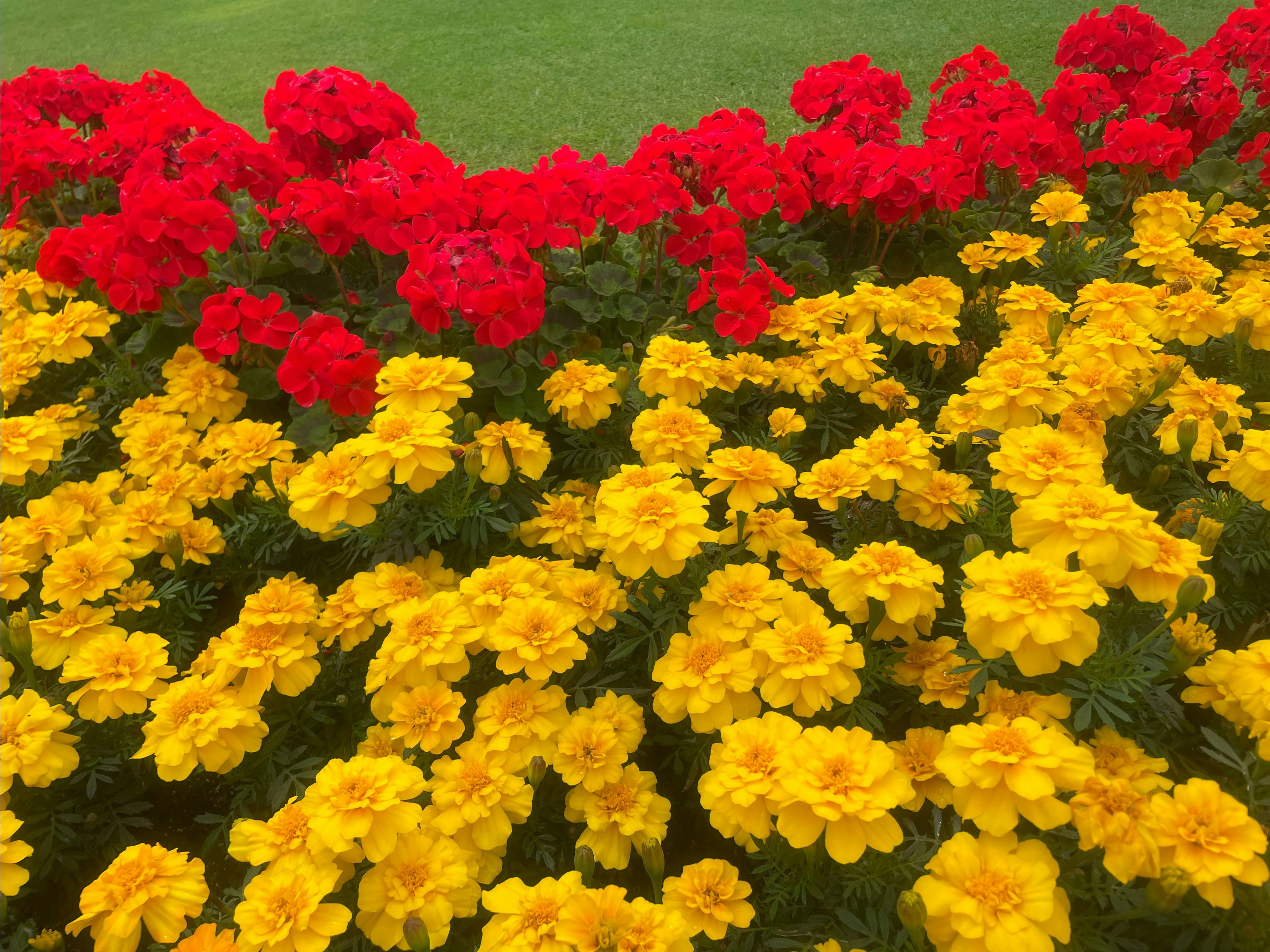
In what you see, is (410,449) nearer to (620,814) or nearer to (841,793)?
(620,814)

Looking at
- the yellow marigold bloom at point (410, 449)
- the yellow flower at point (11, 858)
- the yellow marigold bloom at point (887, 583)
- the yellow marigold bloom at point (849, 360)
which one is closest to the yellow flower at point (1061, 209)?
the yellow marigold bloom at point (849, 360)

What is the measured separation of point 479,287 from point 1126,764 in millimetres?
1629

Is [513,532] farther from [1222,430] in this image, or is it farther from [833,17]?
[833,17]

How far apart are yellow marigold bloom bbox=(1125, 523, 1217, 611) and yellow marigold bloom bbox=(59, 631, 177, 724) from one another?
65.4 inches

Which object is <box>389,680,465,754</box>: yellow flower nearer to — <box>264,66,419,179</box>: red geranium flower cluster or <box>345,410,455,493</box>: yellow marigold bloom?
<box>345,410,455,493</box>: yellow marigold bloom

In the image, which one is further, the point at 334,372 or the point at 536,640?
the point at 334,372

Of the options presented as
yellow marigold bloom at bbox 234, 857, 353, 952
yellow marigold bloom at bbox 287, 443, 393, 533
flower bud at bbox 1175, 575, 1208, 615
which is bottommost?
yellow marigold bloom at bbox 234, 857, 353, 952

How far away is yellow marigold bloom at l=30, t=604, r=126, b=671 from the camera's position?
5.34 feet

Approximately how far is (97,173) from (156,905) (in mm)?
2889

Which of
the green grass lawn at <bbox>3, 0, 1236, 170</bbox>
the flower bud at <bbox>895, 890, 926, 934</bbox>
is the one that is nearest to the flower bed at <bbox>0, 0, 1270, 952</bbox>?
the flower bud at <bbox>895, 890, 926, 934</bbox>

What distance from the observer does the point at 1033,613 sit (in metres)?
1.15

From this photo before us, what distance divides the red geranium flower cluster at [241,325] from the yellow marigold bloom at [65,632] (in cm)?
80

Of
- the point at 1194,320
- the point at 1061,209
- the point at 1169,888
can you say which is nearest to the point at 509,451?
the point at 1169,888

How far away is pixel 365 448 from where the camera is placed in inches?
61.4
